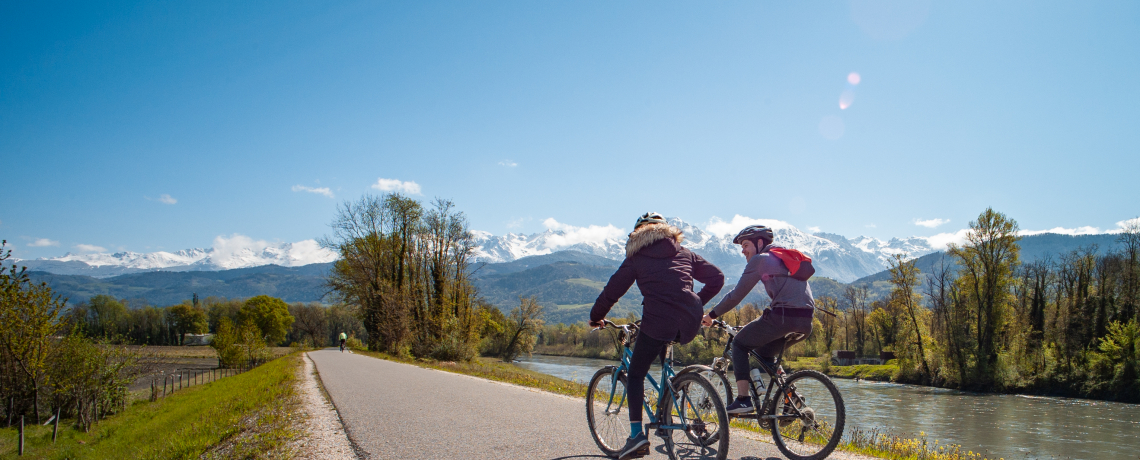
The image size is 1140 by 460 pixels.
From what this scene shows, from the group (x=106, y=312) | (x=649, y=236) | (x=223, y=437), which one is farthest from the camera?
(x=106, y=312)

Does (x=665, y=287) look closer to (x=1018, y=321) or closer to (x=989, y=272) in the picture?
(x=989, y=272)

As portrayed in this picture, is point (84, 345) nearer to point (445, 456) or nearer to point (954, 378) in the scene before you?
point (445, 456)

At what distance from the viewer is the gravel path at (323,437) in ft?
16.8

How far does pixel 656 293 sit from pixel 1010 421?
32.6 metres

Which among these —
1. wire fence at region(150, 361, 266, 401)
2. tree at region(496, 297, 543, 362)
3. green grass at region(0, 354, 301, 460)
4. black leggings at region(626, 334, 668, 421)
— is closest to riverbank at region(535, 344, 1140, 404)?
green grass at region(0, 354, 301, 460)

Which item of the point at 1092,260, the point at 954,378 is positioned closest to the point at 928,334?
the point at 954,378

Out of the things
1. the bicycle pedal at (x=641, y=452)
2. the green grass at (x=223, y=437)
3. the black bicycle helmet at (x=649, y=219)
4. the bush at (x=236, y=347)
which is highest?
the black bicycle helmet at (x=649, y=219)

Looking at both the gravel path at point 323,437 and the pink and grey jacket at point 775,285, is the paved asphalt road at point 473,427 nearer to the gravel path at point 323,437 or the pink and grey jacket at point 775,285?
the gravel path at point 323,437

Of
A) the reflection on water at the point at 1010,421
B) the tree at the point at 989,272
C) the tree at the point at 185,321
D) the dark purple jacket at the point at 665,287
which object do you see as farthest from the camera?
the tree at the point at 185,321

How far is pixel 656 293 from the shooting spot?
4176mm

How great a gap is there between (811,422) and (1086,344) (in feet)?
170

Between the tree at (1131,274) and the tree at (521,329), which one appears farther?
the tree at (521,329)

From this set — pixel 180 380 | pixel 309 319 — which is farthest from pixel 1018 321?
pixel 309 319

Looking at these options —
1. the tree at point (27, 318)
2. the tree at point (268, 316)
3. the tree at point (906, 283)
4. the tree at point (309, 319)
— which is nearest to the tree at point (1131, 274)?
the tree at point (906, 283)
